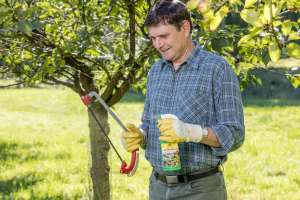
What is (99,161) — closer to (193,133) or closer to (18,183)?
(18,183)

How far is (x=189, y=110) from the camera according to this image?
2.85 meters

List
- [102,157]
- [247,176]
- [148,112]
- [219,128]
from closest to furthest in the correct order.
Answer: [219,128] → [148,112] → [102,157] → [247,176]

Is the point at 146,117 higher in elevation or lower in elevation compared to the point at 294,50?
lower

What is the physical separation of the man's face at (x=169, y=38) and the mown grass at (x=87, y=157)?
2822mm

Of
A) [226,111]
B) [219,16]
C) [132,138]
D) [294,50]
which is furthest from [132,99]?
[294,50]

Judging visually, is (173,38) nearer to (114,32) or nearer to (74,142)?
(114,32)

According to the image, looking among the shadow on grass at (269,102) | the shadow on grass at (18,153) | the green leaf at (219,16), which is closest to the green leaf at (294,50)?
the green leaf at (219,16)

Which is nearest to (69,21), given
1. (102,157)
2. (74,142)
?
(102,157)

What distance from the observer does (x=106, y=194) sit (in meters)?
5.17

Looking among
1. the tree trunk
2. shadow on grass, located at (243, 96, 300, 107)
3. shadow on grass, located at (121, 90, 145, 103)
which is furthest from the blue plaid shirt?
shadow on grass, located at (121, 90, 145, 103)

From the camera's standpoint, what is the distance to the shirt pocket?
112 inches

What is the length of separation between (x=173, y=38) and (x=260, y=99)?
571 inches

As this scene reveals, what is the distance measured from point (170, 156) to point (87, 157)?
6.27 m

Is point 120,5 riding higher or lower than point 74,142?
higher
